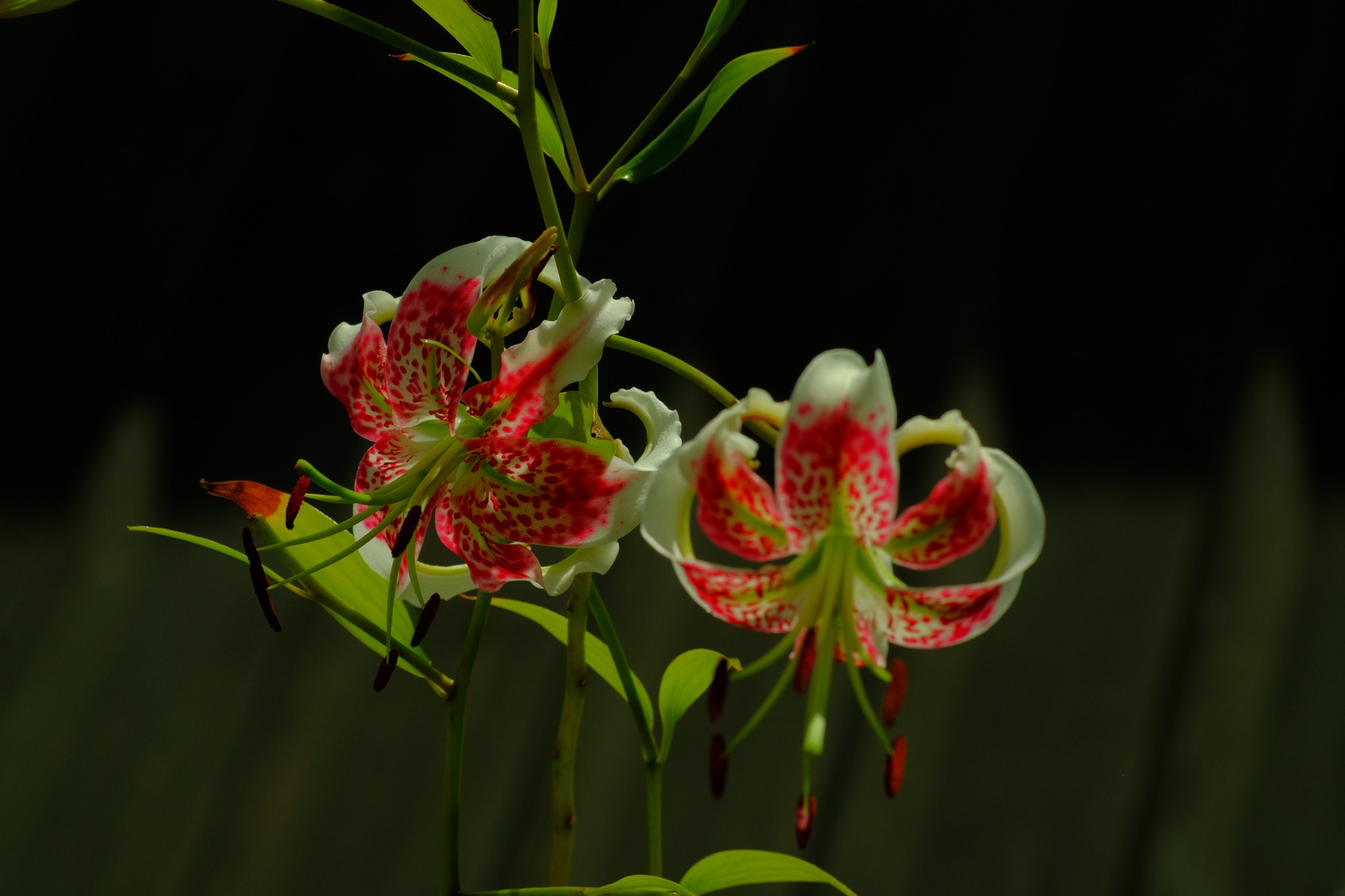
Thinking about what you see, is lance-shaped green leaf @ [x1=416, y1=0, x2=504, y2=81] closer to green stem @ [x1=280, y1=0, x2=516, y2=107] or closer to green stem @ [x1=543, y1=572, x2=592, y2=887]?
green stem @ [x1=280, y1=0, x2=516, y2=107]

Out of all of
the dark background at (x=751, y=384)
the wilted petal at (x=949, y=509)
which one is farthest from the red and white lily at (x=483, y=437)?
the dark background at (x=751, y=384)

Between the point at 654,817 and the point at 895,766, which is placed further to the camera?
the point at 654,817

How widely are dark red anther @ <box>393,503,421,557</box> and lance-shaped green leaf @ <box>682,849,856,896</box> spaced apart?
0.22m

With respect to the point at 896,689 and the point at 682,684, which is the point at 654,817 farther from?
the point at 896,689

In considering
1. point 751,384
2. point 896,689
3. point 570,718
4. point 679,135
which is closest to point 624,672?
point 570,718

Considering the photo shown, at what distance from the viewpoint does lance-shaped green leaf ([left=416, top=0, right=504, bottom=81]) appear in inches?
17.7

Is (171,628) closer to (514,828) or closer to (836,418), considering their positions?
(514,828)

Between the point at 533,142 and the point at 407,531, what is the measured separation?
6.5 inches

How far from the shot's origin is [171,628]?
1.27 m

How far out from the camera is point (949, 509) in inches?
14.8

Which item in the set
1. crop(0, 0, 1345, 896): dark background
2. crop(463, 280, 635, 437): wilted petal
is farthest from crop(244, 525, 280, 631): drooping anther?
crop(0, 0, 1345, 896): dark background

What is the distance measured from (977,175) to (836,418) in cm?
90

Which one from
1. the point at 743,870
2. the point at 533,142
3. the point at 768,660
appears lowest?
the point at 743,870

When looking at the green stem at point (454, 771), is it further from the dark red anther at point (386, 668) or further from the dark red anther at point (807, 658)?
the dark red anther at point (807, 658)
